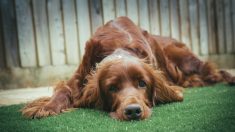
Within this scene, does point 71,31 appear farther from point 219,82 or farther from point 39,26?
point 219,82

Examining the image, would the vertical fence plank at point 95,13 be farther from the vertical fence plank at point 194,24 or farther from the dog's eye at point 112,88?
the dog's eye at point 112,88

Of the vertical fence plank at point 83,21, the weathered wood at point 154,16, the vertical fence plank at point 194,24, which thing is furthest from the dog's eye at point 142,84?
the vertical fence plank at point 194,24

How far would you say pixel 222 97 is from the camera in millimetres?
3340

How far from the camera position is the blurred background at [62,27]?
15.1 ft

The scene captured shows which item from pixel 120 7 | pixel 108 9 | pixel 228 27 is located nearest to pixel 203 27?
pixel 228 27

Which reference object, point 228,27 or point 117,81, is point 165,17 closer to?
point 228,27

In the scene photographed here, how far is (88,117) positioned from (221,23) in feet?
12.0

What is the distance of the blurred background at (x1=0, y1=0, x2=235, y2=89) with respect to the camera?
15.1ft

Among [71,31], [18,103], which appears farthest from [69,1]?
[18,103]

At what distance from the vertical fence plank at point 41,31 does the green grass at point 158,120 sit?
1.47 meters

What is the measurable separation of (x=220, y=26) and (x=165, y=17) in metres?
0.92

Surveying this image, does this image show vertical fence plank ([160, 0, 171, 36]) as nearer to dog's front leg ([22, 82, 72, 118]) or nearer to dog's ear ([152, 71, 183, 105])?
dog's ear ([152, 71, 183, 105])

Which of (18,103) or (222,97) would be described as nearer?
(222,97)

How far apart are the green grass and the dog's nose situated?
0.22 ft
